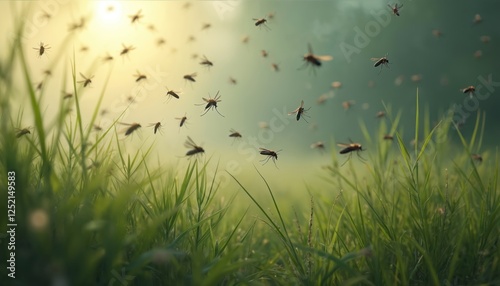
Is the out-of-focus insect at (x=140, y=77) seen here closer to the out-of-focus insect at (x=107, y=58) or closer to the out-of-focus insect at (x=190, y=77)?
the out-of-focus insect at (x=107, y=58)

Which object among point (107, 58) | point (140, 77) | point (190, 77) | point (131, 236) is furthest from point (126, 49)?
point (131, 236)

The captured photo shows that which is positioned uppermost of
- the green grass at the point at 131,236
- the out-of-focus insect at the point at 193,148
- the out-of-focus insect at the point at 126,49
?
the out-of-focus insect at the point at 126,49

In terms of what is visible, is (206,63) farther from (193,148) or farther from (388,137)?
(388,137)

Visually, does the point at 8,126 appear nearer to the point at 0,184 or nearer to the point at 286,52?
the point at 0,184

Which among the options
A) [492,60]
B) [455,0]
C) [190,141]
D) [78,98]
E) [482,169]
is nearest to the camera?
[78,98]

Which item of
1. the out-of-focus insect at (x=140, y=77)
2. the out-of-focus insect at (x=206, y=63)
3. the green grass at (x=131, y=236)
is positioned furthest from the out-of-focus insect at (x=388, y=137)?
the out-of-focus insect at (x=140, y=77)

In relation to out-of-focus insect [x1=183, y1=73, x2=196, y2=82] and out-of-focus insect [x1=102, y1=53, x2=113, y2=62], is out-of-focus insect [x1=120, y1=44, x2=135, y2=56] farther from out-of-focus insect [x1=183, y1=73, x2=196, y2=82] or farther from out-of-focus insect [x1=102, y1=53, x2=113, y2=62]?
out-of-focus insect [x1=183, y1=73, x2=196, y2=82]

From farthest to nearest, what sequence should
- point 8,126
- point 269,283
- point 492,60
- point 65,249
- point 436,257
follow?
point 492,60, point 269,283, point 436,257, point 8,126, point 65,249

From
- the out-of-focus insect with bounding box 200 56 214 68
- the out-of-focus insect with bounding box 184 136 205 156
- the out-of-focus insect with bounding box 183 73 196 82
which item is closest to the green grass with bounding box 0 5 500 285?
the out-of-focus insect with bounding box 184 136 205 156

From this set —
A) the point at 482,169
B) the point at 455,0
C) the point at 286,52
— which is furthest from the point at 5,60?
the point at 286,52

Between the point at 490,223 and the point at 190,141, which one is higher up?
the point at 190,141

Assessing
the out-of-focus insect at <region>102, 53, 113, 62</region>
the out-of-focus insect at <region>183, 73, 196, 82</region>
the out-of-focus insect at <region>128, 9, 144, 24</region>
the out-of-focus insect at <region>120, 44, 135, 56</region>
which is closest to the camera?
the out-of-focus insect at <region>102, 53, 113, 62</region>
